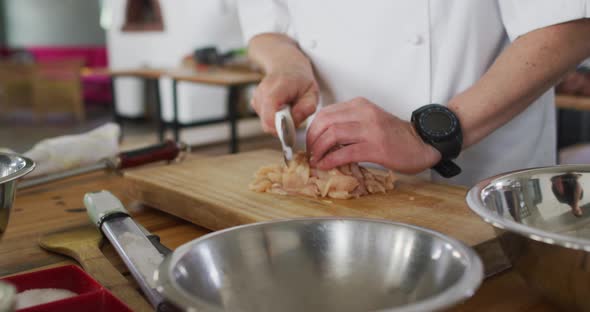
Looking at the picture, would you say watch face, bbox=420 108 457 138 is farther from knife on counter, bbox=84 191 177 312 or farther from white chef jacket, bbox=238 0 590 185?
knife on counter, bbox=84 191 177 312

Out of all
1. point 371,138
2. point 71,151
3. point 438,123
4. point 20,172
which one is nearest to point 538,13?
point 438,123

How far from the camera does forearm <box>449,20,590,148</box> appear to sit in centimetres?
121

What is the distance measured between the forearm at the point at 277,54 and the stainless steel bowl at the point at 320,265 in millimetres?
845

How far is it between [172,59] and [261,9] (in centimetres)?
720

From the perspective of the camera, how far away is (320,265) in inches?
27.7

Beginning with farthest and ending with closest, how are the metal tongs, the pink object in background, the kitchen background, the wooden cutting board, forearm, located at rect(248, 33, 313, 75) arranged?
the pink object in background → the kitchen background → forearm, located at rect(248, 33, 313, 75) → the metal tongs → the wooden cutting board

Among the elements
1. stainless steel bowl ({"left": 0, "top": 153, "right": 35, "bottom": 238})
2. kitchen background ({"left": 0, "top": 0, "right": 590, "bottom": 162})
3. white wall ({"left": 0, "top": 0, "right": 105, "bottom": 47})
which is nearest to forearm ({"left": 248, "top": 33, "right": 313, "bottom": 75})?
stainless steel bowl ({"left": 0, "top": 153, "right": 35, "bottom": 238})

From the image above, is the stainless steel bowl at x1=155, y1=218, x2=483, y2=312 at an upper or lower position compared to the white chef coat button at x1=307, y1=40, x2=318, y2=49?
lower

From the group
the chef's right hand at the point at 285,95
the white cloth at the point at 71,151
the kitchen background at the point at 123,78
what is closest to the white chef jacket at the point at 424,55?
the chef's right hand at the point at 285,95

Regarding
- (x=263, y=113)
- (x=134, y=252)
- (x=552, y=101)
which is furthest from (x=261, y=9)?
(x=134, y=252)

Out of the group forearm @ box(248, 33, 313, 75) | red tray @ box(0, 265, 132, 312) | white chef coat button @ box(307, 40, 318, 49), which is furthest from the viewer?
white chef coat button @ box(307, 40, 318, 49)

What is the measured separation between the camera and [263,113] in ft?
4.43

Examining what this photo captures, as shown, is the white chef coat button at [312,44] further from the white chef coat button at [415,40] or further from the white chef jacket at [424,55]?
the white chef coat button at [415,40]

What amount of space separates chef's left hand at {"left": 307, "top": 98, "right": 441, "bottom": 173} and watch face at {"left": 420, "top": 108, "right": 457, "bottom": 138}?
4 cm
